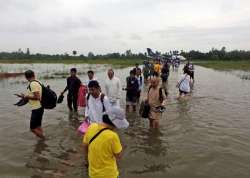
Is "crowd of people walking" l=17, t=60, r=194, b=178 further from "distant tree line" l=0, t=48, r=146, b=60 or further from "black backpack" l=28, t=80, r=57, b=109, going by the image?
"distant tree line" l=0, t=48, r=146, b=60

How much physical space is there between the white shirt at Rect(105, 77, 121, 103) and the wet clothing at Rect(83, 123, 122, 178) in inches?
260

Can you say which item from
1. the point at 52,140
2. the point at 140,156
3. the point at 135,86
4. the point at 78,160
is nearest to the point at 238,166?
the point at 140,156

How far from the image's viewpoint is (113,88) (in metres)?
11.2

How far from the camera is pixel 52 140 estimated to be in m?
9.74

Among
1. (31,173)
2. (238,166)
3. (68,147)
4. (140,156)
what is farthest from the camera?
(68,147)

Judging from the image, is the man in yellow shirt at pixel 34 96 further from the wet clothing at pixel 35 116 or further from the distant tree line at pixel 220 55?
the distant tree line at pixel 220 55

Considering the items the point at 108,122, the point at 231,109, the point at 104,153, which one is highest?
the point at 108,122

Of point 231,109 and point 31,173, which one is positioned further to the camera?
point 231,109

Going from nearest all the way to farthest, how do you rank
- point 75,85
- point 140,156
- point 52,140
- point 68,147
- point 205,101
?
point 140,156
point 68,147
point 52,140
point 75,85
point 205,101

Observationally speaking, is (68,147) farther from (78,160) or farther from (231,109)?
(231,109)

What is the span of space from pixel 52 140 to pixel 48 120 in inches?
120

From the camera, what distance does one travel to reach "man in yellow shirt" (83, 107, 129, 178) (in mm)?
4332

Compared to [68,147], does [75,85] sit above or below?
above

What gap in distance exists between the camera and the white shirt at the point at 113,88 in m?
11.2
